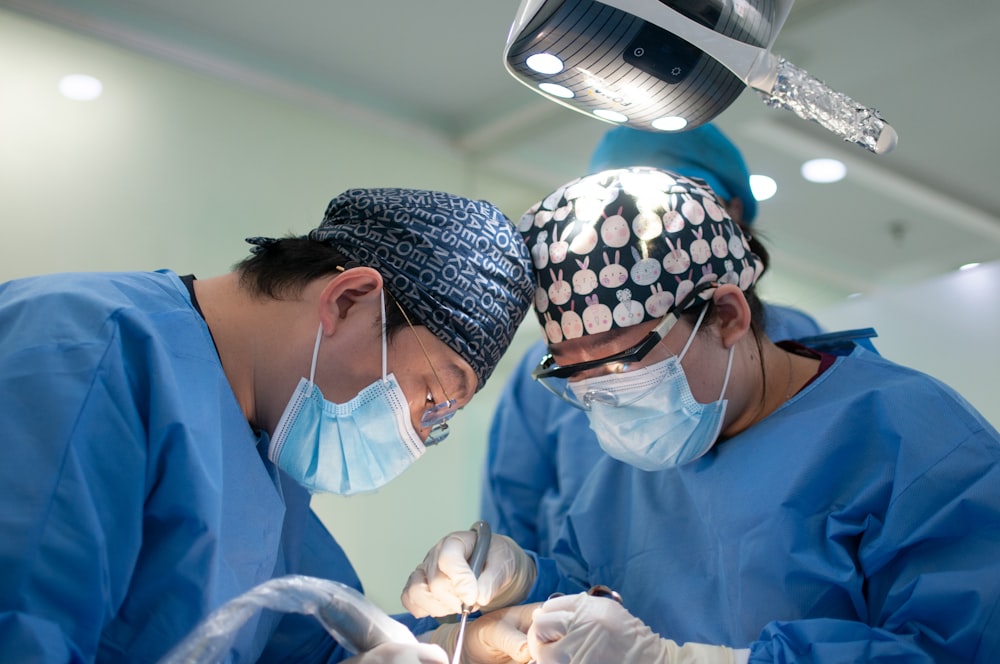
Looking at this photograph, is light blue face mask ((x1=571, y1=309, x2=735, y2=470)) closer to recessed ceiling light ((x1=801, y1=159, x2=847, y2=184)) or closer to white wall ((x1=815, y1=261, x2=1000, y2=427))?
white wall ((x1=815, y1=261, x2=1000, y2=427))

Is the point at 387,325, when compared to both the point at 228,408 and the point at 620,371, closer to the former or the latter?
the point at 228,408

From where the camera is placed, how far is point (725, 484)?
6.00ft

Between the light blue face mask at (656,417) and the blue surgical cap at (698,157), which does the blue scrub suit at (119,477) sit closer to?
the light blue face mask at (656,417)

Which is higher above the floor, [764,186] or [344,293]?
[764,186]

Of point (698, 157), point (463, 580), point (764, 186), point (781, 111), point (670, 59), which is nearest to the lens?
point (670, 59)

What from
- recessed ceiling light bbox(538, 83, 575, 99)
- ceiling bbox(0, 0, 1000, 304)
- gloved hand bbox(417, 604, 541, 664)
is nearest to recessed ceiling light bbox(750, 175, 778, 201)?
ceiling bbox(0, 0, 1000, 304)

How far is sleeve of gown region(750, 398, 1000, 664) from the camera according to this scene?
4.61 ft

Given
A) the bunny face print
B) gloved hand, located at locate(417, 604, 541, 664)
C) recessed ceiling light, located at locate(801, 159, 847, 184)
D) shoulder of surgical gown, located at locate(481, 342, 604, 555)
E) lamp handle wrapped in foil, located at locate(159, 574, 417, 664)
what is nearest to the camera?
lamp handle wrapped in foil, located at locate(159, 574, 417, 664)

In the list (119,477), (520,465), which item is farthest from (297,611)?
(520,465)

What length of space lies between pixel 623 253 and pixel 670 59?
42 centimetres

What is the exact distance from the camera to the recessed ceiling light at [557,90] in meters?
1.50

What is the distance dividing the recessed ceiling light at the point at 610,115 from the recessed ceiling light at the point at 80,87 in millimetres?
1742

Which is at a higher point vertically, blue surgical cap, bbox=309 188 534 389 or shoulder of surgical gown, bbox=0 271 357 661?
blue surgical cap, bbox=309 188 534 389

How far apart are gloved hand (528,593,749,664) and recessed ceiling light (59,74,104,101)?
6.57 feet
